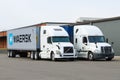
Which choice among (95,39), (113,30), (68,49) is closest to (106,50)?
(95,39)

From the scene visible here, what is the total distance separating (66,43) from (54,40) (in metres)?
1.14

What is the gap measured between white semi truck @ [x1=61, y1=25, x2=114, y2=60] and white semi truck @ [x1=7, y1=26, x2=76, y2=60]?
1630mm

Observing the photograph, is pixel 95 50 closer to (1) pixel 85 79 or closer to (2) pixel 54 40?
(2) pixel 54 40

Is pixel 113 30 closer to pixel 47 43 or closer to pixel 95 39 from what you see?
pixel 95 39

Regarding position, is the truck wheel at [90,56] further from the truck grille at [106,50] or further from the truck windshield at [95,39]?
the truck windshield at [95,39]

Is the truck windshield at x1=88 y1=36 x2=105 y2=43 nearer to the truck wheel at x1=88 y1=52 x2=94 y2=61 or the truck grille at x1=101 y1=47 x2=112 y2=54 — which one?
the truck wheel at x1=88 y1=52 x2=94 y2=61

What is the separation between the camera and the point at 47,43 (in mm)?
36188

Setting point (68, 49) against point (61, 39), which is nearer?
point (68, 49)

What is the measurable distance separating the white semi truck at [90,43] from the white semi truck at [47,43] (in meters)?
1.63

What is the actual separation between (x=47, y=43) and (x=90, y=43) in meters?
4.00

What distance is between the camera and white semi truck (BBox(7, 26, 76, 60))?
34.5 meters

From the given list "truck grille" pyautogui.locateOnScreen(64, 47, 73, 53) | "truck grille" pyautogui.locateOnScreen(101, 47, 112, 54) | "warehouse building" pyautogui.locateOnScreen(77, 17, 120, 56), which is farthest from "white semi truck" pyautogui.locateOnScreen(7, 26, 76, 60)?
"warehouse building" pyautogui.locateOnScreen(77, 17, 120, 56)

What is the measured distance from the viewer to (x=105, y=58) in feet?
117

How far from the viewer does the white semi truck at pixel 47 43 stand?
34.5 m
